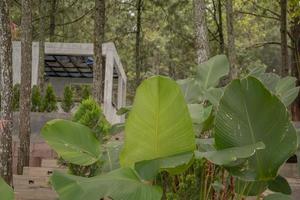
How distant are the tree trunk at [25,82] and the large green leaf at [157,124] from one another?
24.7 ft

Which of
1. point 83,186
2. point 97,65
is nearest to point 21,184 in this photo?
point 97,65

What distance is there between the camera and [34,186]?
7512 mm

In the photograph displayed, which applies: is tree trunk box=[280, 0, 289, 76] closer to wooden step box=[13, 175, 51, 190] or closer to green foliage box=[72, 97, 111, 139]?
wooden step box=[13, 175, 51, 190]

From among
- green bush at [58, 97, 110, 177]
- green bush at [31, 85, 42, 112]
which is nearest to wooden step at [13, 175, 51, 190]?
green bush at [58, 97, 110, 177]

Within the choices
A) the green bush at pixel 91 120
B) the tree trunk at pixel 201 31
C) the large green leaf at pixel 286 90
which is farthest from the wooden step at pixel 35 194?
the large green leaf at pixel 286 90

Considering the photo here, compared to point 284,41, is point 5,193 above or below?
below

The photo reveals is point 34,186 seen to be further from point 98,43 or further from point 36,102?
point 36,102

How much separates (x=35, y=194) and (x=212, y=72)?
3.95 m

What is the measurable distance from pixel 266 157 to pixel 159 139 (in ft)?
1.90

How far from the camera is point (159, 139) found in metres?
2.30

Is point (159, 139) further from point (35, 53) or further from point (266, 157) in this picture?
point (35, 53)

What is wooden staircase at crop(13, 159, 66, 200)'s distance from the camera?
22.0 ft

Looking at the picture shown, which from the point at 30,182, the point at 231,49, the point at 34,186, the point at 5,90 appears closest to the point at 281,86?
the point at 5,90

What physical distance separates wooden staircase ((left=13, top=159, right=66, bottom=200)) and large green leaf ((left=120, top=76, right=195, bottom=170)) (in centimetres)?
345
